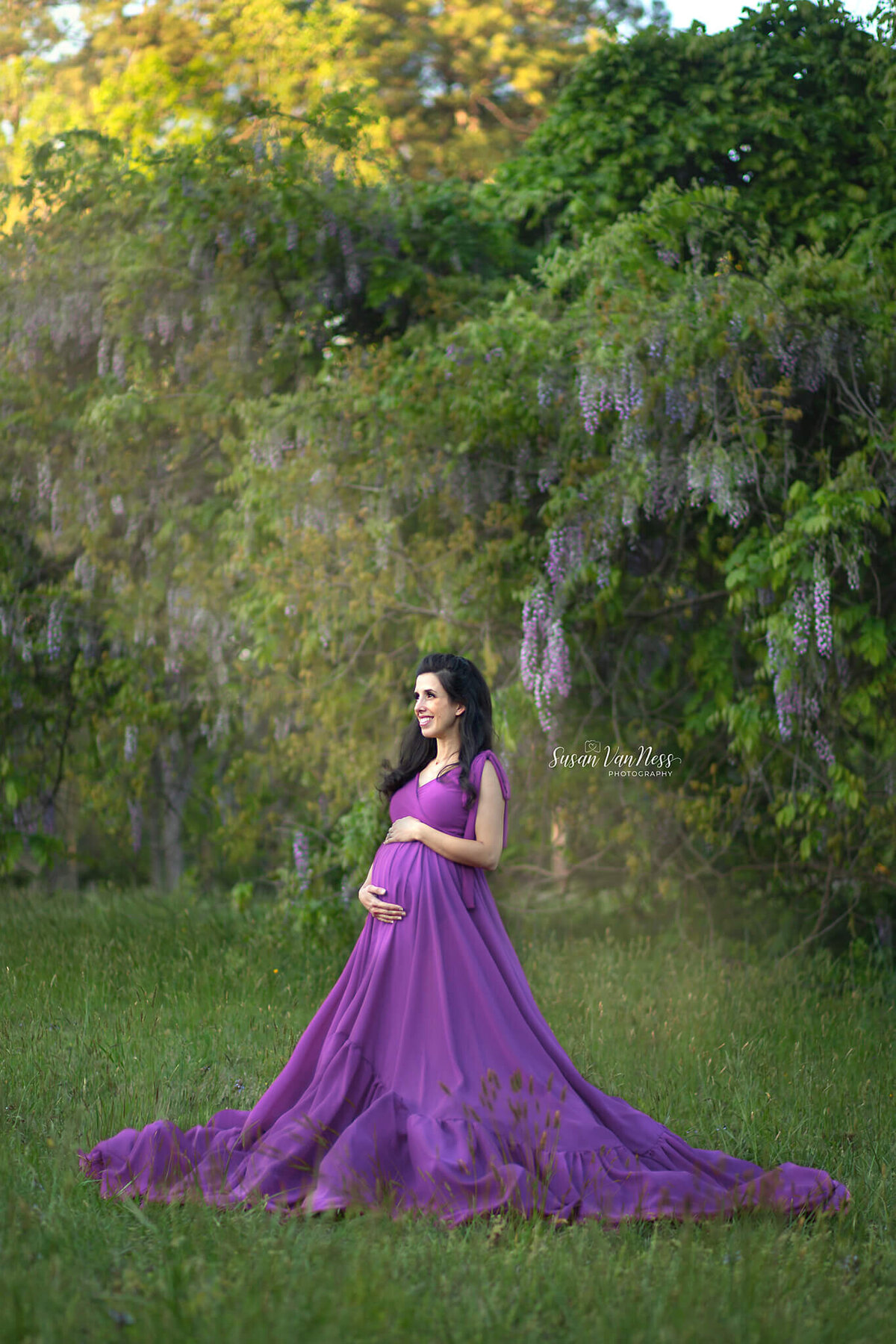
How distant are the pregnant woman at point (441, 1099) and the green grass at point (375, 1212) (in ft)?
0.40

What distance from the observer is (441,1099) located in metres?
3.70

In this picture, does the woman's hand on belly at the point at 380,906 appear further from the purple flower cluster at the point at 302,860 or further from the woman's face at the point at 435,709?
the purple flower cluster at the point at 302,860

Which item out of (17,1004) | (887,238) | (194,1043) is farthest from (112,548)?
(887,238)

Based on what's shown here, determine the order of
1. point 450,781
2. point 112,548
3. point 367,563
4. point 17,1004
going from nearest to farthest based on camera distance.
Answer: point 450,781 < point 17,1004 < point 367,563 < point 112,548

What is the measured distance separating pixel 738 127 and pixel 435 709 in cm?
588

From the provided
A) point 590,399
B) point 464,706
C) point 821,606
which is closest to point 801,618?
point 821,606

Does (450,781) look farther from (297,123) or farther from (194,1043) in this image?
(297,123)

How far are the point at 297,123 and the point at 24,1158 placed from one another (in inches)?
273

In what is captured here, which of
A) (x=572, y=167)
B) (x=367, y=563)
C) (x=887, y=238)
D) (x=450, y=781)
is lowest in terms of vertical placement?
(x=450, y=781)

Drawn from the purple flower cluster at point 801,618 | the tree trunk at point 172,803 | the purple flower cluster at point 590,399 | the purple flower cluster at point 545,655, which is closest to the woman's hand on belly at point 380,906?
the purple flower cluster at point 545,655

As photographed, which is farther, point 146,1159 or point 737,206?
point 737,206

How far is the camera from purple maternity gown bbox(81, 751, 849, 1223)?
11.6 feet

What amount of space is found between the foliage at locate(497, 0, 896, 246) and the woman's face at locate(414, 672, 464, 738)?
5.05 metres

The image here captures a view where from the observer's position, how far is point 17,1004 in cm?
596
